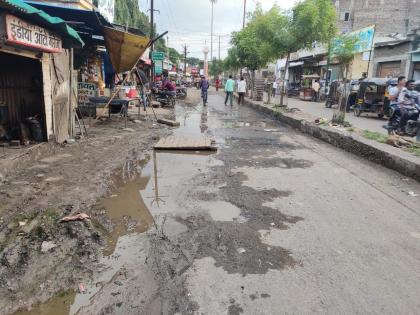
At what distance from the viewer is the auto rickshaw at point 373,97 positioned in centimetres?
1638

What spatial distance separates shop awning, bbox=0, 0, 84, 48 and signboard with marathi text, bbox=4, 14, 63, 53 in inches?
3.9

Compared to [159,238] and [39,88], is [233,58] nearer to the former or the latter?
[39,88]

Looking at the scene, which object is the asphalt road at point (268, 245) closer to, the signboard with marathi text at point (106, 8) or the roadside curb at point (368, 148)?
the roadside curb at point (368, 148)

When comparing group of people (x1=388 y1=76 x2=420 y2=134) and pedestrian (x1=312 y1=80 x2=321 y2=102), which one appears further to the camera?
pedestrian (x1=312 y1=80 x2=321 y2=102)

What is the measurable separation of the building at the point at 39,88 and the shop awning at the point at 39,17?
0.02 metres

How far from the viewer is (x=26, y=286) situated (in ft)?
10.1

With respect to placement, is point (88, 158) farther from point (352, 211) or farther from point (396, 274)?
point (396, 274)

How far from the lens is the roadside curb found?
23.3 ft

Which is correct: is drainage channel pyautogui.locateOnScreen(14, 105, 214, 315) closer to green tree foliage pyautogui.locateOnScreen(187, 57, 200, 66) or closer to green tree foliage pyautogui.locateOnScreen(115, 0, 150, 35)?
green tree foliage pyautogui.locateOnScreen(115, 0, 150, 35)

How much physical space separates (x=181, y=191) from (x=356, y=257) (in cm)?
283

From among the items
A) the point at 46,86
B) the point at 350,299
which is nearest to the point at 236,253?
the point at 350,299

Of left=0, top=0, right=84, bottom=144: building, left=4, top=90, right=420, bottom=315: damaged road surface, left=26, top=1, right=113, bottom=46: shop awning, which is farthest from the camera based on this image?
left=26, top=1, right=113, bottom=46: shop awning

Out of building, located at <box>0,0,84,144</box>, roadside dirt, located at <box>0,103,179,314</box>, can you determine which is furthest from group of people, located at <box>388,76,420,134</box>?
building, located at <box>0,0,84,144</box>

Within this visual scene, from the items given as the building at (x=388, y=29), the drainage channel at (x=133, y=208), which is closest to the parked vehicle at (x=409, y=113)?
the drainage channel at (x=133, y=208)
